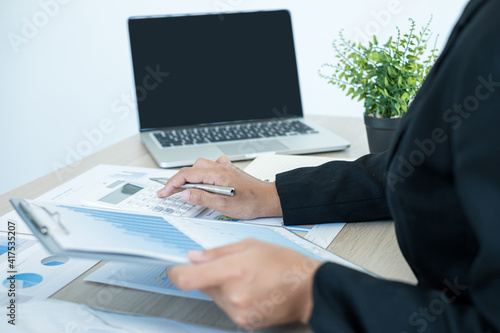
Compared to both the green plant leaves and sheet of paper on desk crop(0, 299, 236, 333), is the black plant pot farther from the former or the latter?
sheet of paper on desk crop(0, 299, 236, 333)

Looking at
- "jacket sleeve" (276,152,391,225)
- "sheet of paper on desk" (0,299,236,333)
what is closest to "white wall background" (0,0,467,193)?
"jacket sleeve" (276,152,391,225)

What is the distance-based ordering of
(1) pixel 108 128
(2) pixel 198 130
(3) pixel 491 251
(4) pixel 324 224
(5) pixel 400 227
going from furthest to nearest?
(1) pixel 108 128 < (2) pixel 198 130 < (4) pixel 324 224 < (5) pixel 400 227 < (3) pixel 491 251

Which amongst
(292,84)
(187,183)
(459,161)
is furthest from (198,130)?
(459,161)

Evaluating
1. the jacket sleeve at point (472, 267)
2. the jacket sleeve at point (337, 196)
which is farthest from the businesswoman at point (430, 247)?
the jacket sleeve at point (337, 196)

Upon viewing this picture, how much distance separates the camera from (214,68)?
4.88ft

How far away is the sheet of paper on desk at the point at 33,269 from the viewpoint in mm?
725

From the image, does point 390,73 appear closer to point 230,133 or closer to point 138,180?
point 230,133

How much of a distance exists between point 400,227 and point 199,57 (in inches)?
37.3

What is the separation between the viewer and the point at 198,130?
1.43 metres

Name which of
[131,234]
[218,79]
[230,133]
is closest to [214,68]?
[218,79]

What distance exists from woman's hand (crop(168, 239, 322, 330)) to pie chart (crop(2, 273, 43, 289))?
26 cm

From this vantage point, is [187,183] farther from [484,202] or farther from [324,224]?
[484,202]

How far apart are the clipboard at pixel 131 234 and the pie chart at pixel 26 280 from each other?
0.36 ft

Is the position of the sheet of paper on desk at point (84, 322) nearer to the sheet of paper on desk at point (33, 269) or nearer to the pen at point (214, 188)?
the sheet of paper on desk at point (33, 269)
